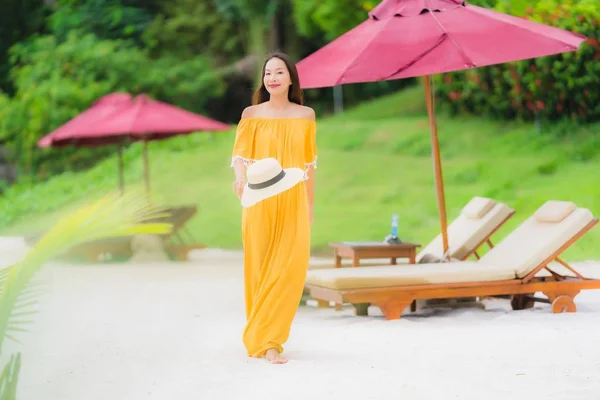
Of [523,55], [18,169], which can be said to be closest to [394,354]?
[523,55]

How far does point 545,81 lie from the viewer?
17.6 meters

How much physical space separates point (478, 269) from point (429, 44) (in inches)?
66.3

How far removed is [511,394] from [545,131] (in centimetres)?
1348

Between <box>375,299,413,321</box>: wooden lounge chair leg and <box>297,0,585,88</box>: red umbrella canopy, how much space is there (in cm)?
160

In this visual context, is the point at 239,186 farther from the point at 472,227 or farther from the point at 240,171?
the point at 472,227

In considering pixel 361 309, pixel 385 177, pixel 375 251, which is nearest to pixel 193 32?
pixel 385 177

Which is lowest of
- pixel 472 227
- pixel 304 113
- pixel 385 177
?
pixel 385 177

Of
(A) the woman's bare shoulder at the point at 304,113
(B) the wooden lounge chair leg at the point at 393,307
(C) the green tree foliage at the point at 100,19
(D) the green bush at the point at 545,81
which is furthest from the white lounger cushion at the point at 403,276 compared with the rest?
(C) the green tree foliage at the point at 100,19

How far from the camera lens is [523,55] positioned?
26.6ft

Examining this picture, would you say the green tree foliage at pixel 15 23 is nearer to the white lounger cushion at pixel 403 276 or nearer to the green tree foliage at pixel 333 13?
the green tree foliage at pixel 333 13

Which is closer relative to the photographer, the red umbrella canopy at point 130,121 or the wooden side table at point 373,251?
the wooden side table at point 373,251

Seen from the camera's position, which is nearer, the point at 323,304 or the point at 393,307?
the point at 393,307

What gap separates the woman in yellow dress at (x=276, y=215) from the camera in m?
6.28

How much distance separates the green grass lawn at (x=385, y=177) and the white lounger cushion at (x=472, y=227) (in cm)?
381
